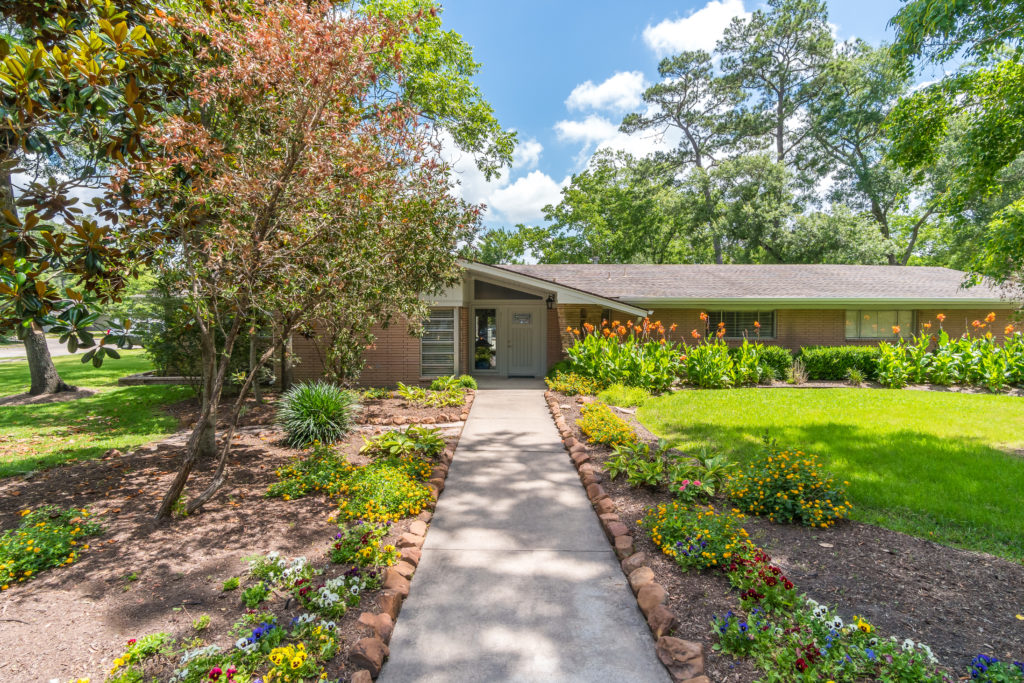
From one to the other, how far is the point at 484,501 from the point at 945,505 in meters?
4.86

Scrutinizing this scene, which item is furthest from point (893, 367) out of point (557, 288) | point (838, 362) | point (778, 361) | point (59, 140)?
point (59, 140)

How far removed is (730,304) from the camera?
1520 centimetres

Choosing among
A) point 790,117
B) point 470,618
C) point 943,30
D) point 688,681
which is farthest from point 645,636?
point 790,117

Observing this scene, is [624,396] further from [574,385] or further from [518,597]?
[518,597]

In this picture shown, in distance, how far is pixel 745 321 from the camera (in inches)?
627

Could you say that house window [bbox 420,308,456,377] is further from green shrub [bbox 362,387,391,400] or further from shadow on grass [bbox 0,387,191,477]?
shadow on grass [bbox 0,387,191,477]

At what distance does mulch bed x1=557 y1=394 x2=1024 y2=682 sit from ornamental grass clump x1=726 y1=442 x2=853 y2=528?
13cm

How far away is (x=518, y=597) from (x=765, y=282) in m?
16.2

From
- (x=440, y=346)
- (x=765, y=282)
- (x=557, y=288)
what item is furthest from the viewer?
(x=765, y=282)

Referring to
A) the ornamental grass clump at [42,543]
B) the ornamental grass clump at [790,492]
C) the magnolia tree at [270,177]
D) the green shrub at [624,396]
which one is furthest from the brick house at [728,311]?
the ornamental grass clump at [42,543]

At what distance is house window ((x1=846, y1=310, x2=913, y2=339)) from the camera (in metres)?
16.0

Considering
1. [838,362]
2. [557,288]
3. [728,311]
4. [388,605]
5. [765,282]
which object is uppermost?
Result: [765,282]

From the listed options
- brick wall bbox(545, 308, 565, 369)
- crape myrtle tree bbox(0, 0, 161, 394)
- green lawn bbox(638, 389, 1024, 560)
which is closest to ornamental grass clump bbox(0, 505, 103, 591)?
crape myrtle tree bbox(0, 0, 161, 394)

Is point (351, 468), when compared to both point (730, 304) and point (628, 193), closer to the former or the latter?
point (730, 304)
